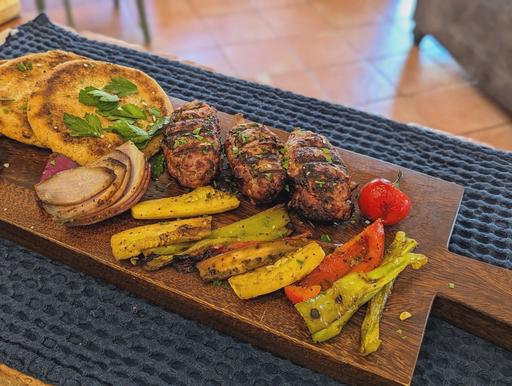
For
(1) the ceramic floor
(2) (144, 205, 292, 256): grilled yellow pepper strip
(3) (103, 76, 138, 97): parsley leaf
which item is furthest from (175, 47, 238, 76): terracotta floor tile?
(2) (144, 205, 292, 256): grilled yellow pepper strip

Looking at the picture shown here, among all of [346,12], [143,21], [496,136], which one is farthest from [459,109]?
[143,21]

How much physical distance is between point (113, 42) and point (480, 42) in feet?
9.66

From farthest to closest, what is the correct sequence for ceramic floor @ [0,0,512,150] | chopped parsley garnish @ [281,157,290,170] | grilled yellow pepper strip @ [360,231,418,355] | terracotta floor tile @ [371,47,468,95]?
1. terracotta floor tile @ [371,47,468,95]
2. ceramic floor @ [0,0,512,150]
3. chopped parsley garnish @ [281,157,290,170]
4. grilled yellow pepper strip @ [360,231,418,355]

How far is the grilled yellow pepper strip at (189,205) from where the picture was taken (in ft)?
6.45

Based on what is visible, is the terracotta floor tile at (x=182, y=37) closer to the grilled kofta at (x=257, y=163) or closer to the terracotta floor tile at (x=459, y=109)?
the terracotta floor tile at (x=459, y=109)

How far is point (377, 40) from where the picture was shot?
5.62 m

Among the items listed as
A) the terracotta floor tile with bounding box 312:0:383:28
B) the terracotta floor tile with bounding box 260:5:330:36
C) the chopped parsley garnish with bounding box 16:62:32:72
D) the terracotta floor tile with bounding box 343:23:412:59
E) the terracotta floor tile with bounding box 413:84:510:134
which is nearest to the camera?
the chopped parsley garnish with bounding box 16:62:32:72

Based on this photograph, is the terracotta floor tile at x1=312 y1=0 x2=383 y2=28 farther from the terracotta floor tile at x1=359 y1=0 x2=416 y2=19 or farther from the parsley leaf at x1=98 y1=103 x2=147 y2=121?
the parsley leaf at x1=98 y1=103 x2=147 y2=121

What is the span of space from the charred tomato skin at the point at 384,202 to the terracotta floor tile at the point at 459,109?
107 inches

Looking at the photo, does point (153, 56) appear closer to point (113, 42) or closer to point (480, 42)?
point (113, 42)

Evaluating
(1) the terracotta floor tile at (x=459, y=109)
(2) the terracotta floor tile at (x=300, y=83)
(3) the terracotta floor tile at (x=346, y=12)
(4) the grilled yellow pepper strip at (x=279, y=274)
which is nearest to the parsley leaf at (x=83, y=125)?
(4) the grilled yellow pepper strip at (x=279, y=274)

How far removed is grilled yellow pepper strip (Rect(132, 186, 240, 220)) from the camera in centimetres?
197

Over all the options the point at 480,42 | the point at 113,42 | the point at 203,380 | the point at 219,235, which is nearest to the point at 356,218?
the point at 219,235

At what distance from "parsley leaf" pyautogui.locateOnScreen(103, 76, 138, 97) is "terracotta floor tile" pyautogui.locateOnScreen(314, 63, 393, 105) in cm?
270
